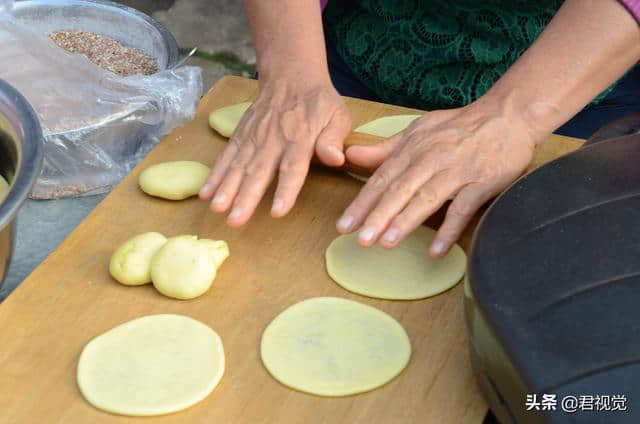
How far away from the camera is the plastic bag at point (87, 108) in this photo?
1.35m

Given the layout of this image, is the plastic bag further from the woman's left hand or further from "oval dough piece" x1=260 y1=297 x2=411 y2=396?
"oval dough piece" x1=260 y1=297 x2=411 y2=396

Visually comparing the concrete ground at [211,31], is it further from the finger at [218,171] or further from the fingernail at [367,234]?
the fingernail at [367,234]

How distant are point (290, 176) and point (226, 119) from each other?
252 millimetres

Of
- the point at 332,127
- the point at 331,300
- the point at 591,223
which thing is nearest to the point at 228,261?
the point at 331,300

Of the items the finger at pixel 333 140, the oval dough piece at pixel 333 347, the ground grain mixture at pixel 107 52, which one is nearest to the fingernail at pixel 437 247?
the oval dough piece at pixel 333 347

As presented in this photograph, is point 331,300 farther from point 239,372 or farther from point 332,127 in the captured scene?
point 332,127

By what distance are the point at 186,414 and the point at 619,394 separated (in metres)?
0.46

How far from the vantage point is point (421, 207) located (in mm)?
1106

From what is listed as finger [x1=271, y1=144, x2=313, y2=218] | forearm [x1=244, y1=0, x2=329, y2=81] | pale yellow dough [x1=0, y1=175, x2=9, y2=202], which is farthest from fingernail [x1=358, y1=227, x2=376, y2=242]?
pale yellow dough [x1=0, y1=175, x2=9, y2=202]

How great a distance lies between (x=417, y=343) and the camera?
101cm

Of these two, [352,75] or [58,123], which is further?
[352,75]

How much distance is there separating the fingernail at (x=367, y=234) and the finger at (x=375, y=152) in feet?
0.53

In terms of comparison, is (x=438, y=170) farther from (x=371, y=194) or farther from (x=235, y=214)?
(x=235, y=214)

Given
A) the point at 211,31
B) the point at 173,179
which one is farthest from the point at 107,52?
the point at 211,31
